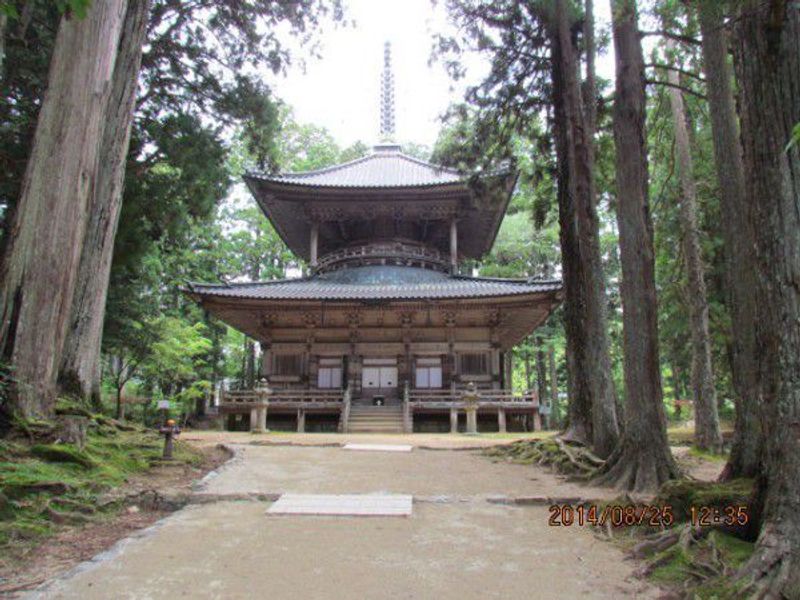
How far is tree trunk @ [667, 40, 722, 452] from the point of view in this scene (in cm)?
918

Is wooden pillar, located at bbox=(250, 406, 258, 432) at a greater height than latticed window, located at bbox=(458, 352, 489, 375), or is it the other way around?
latticed window, located at bbox=(458, 352, 489, 375)

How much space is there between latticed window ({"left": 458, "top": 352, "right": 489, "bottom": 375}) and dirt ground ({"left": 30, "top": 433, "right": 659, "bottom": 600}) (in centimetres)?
1209

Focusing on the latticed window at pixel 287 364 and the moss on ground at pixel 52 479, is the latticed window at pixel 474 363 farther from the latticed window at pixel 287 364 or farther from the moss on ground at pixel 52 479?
the moss on ground at pixel 52 479

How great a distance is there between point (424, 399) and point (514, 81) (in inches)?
386

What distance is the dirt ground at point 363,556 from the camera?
2.95 metres

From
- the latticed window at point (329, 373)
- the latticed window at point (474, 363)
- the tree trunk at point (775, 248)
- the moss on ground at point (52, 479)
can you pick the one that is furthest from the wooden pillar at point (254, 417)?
the tree trunk at point (775, 248)

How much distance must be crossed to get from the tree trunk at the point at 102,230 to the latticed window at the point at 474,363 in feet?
40.3

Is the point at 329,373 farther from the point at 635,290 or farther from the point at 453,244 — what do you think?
the point at 635,290

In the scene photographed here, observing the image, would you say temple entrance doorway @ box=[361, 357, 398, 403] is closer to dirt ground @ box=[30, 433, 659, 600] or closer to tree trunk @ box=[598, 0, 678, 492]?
tree trunk @ box=[598, 0, 678, 492]

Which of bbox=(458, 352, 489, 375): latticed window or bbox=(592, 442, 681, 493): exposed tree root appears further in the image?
bbox=(458, 352, 489, 375): latticed window

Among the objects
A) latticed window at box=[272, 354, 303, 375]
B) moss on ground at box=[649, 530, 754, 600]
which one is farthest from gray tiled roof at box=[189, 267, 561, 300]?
moss on ground at box=[649, 530, 754, 600]

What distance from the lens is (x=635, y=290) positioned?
251 inches

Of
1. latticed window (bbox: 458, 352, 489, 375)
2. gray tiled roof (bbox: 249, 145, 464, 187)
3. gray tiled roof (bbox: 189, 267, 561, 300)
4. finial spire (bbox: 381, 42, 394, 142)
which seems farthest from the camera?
finial spire (bbox: 381, 42, 394, 142)
